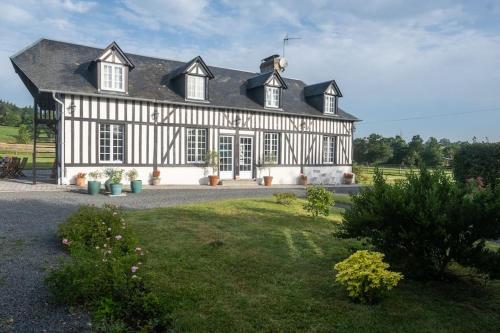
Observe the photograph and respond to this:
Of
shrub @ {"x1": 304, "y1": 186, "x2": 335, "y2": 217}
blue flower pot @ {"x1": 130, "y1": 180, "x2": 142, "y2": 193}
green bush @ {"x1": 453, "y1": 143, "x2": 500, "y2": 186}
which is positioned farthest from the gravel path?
green bush @ {"x1": 453, "y1": 143, "x2": 500, "y2": 186}

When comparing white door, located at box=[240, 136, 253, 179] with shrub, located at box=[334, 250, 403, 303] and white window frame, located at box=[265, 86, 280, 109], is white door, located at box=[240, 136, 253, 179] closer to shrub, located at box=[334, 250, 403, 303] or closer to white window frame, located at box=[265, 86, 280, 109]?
white window frame, located at box=[265, 86, 280, 109]

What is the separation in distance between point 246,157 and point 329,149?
5.19 m

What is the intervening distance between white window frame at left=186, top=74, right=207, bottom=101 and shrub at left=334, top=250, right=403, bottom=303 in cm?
1284

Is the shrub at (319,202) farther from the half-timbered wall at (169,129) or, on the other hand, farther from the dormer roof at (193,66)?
the dormer roof at (193,66)

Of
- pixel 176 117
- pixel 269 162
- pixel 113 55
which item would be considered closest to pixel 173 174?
pixel 176 117

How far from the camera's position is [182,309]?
363 centimetres

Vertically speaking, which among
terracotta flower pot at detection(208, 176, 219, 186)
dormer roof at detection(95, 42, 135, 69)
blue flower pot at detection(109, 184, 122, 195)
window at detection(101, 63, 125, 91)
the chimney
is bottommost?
blue flower pot at detection(109, 184, 122, 195)

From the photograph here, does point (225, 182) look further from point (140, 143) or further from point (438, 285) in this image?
point (438, 285)

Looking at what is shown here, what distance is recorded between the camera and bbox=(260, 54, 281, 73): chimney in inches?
846

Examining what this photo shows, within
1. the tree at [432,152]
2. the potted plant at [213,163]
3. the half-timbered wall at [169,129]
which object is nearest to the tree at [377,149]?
the tree at [432,152]

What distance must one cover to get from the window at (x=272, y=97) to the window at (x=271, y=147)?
1434 millimetres

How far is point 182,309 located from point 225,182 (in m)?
12.7

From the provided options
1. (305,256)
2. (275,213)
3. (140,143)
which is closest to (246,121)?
(140,143)

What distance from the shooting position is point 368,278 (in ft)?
12.6
